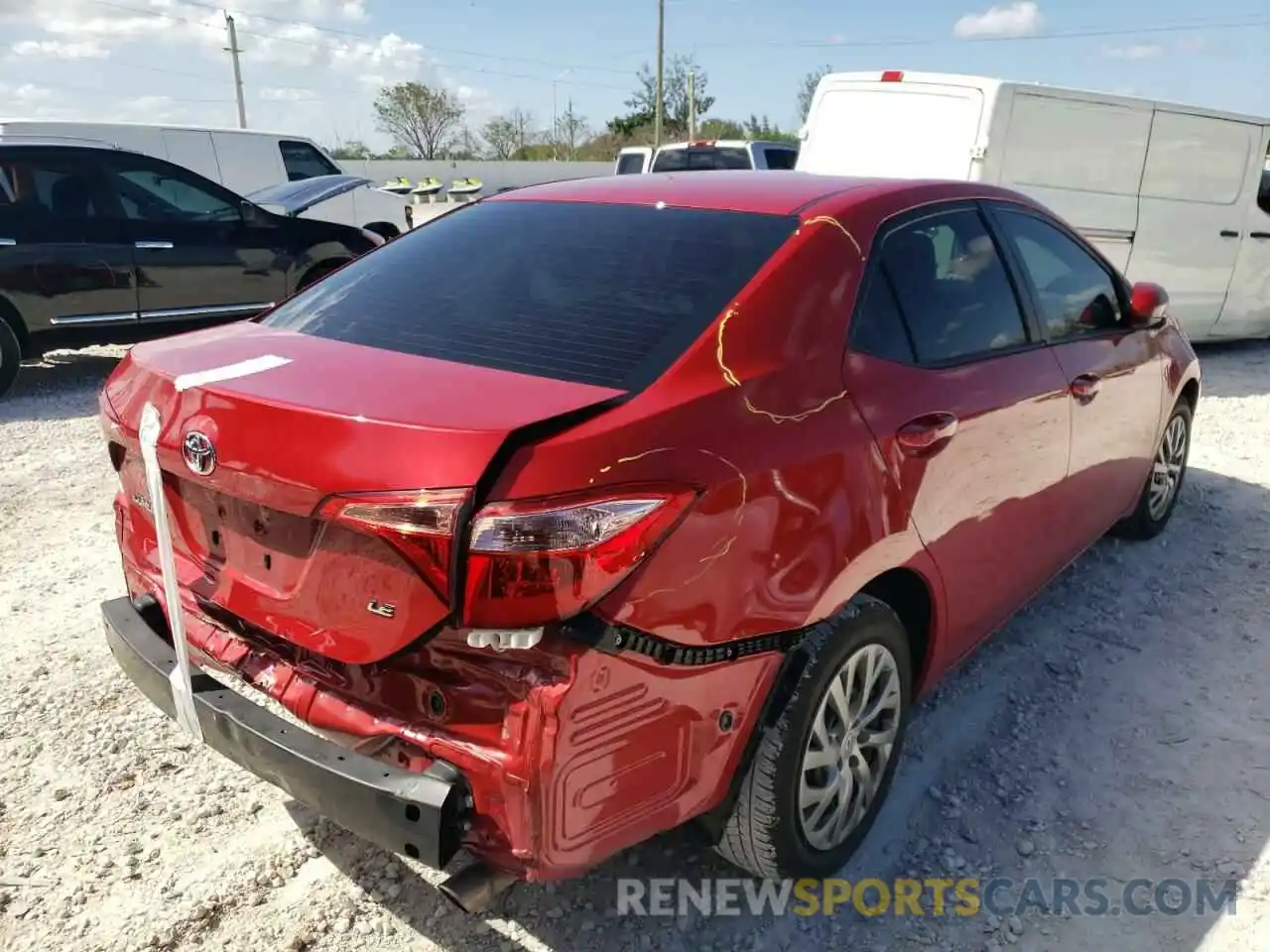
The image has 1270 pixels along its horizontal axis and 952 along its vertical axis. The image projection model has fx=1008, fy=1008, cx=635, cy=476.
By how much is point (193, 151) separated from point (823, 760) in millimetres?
10888

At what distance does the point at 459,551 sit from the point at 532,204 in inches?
60.6

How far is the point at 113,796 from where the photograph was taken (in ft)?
9.33

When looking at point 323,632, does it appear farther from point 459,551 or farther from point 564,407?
point 564,407

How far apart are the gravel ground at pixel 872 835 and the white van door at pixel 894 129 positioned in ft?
12.9

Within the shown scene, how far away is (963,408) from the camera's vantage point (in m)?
2.69

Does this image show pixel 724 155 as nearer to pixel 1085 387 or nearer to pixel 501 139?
pixel 1085 387

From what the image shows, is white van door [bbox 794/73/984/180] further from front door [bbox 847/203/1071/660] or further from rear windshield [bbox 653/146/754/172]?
rear windshield [bbox 653/146/754/172]

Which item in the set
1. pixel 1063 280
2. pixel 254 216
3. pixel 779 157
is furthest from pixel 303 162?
pixel 1063 280

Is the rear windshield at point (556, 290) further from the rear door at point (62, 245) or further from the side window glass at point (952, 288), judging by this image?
the rear door at point (62, 245)

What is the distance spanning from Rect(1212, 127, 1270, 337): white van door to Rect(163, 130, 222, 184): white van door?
33.1 feet

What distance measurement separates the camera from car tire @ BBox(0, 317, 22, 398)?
7.23m

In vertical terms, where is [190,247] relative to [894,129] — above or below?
below

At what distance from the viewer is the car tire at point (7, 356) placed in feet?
23.7

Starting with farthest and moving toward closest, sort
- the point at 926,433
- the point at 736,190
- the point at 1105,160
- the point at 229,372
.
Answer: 1. the point at 1105,160
2. the point at 736,190
3. the point at 926,433
4. the point at 229,372
